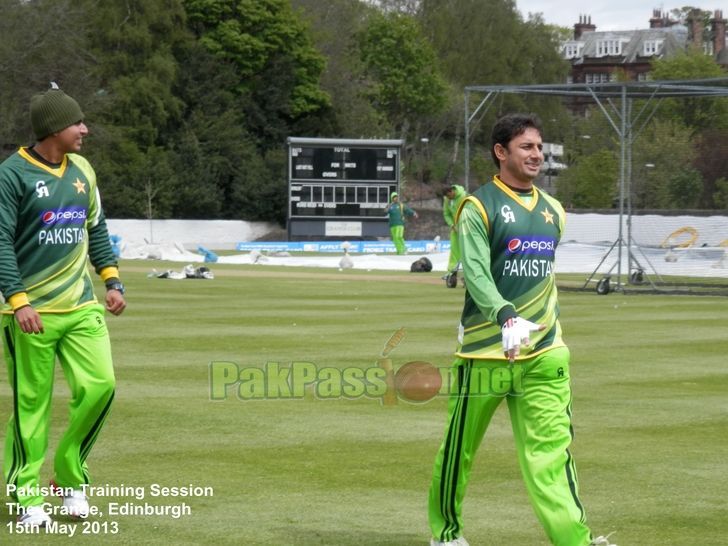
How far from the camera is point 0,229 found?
24.2ft

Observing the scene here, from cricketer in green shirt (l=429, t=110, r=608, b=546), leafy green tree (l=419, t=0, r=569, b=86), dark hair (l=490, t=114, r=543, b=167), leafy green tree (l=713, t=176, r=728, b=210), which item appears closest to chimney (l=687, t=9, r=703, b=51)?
leafy green tree (l=419, t=0, r=569, b=86)

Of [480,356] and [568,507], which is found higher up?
[480,356]

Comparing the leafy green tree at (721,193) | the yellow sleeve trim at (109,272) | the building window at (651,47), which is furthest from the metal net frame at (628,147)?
the building window at (651,47)

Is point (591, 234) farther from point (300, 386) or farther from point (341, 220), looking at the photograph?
point (300, 386)

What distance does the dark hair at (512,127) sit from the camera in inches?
269

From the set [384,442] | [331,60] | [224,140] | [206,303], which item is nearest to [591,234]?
[206,303]

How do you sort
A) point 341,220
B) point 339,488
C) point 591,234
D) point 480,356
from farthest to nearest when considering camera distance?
point 341,220 → point 591,234 → point 339,488 → point 480,356

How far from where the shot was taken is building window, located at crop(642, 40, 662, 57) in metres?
160

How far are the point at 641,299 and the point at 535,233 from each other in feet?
65.7

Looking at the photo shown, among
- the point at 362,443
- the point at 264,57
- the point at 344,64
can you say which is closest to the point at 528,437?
the point at 362,443

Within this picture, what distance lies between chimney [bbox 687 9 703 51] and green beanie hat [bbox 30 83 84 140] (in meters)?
143

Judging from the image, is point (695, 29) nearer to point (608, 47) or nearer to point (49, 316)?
point (608, 47)

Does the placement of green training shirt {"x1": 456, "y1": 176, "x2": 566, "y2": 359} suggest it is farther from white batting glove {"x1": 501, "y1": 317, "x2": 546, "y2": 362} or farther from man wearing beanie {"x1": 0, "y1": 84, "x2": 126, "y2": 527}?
man wearing beanie {"x1": 0, "y1": 84, "x2": 126, "y2": 527}

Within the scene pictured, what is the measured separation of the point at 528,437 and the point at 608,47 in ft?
532
